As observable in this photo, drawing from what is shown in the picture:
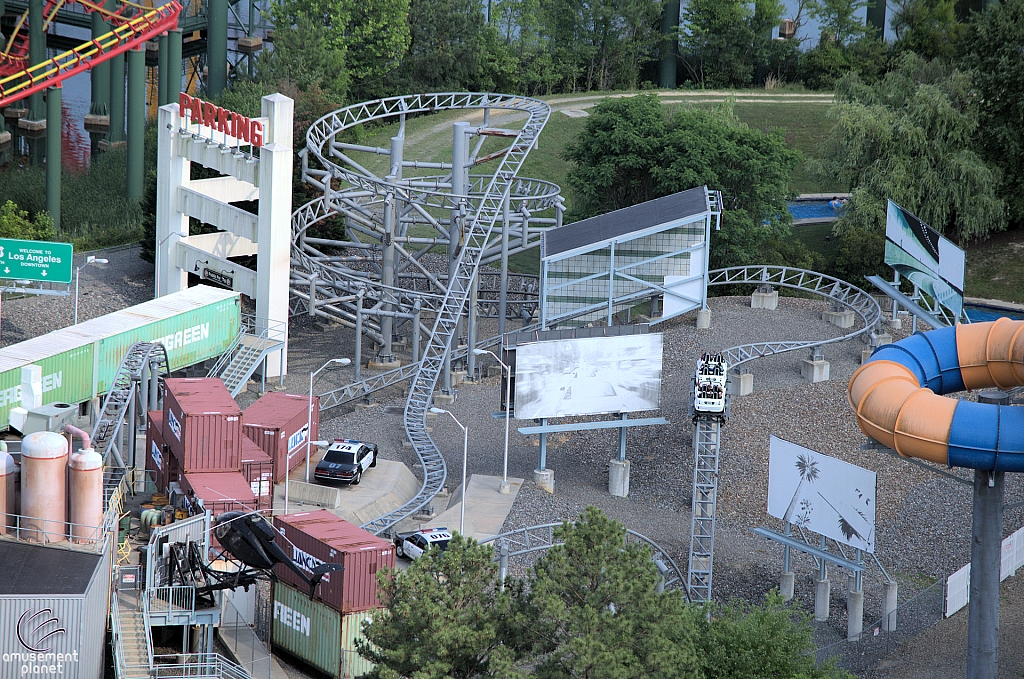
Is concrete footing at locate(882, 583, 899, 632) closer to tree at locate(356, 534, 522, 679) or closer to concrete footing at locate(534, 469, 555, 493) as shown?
concrete footing at locate(534, 469, 555, 493)

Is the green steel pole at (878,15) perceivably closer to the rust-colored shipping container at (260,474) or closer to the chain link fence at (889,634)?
the chain link fence at (889,634)

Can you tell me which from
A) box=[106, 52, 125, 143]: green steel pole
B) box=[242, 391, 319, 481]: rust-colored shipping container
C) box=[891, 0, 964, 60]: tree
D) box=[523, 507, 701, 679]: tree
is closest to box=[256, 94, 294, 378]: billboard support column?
box=[242, 391, 319, 481]: rust-colored shipping container

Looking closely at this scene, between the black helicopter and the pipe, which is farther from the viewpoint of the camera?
the pipe

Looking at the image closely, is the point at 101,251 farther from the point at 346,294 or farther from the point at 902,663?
the point at 902,663

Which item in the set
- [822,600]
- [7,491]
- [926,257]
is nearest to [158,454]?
[7,491]

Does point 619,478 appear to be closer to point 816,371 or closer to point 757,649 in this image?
point 816,371

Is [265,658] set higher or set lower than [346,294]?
lower

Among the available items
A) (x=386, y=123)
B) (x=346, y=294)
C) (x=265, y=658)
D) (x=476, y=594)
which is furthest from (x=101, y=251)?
(x=476, y=594)
